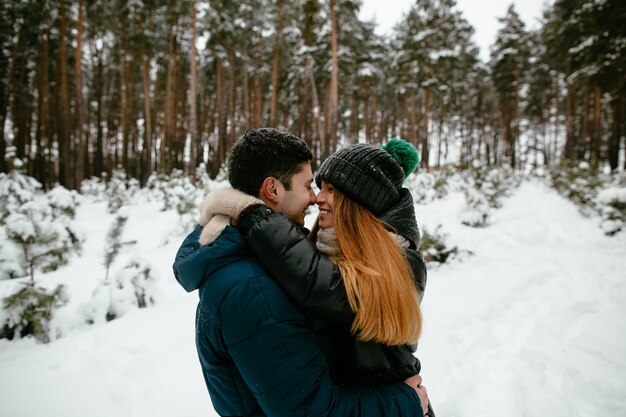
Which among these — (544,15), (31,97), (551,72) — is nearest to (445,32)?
(544,15)

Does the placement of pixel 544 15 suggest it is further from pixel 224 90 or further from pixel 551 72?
pixel 224 90

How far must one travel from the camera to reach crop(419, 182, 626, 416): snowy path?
2.85 m

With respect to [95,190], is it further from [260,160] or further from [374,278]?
[374,278]

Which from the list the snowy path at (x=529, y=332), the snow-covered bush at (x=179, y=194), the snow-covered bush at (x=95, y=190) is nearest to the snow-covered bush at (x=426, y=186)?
the snowy path at (x=529, y=332)

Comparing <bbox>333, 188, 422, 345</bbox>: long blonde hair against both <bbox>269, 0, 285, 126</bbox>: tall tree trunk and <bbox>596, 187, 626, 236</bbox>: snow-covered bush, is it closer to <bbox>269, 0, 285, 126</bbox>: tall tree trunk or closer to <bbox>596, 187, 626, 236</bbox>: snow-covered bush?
<bbox>596, 187, 626, 236</bbox>: snow-covered bush

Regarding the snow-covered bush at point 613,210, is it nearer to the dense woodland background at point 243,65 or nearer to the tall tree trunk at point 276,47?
the dense woodland background at point 243,65

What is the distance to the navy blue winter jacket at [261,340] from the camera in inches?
39.5

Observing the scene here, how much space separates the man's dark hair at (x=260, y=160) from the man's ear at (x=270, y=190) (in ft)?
0.06

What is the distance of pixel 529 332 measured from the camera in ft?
12.9

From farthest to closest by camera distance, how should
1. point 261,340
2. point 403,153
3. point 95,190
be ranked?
point 95,190 < point 403,153 < point 261,340

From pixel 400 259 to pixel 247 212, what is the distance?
0.70 m

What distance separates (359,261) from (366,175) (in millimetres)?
411

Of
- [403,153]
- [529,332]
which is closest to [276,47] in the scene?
[529,332]

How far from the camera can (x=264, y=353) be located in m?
1.00
